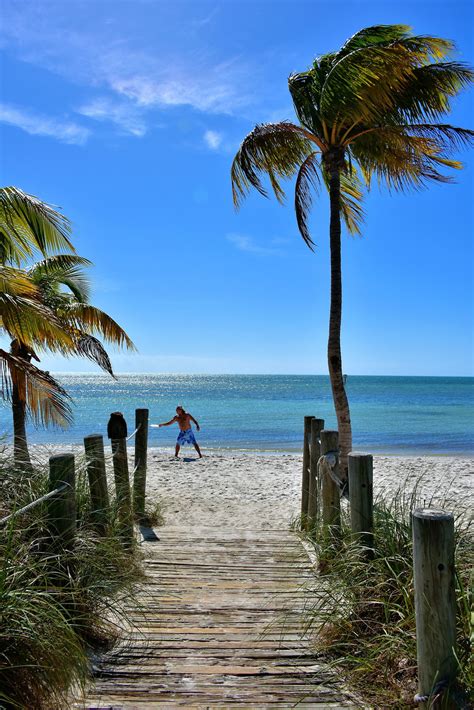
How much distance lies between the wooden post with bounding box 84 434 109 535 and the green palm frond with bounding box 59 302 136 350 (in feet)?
23.9

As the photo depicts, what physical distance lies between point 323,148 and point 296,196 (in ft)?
4.37

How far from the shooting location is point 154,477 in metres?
14.3

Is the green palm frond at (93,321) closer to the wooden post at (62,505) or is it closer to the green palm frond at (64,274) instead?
the green palm frond at (64,274)

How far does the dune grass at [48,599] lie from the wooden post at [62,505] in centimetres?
6

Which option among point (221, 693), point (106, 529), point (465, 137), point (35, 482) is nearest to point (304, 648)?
point (221, 693)

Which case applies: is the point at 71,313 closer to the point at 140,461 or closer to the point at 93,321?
the point at 93,321

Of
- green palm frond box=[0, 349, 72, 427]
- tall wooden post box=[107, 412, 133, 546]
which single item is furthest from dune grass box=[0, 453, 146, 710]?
green palm frond box=[0, 349, 72, 427]

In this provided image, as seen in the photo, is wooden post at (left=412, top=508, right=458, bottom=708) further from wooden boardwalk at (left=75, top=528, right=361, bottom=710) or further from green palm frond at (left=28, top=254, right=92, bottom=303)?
green palm frond at (left=28, top=254, right=92, bottom=303)

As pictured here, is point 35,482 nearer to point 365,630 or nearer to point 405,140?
point 365,630

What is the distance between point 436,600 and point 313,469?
447cm

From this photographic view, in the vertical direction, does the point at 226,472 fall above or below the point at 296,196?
below

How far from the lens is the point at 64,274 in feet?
40.7

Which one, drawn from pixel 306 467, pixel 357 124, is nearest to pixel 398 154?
pixel 357 124

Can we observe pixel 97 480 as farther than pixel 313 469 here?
No
